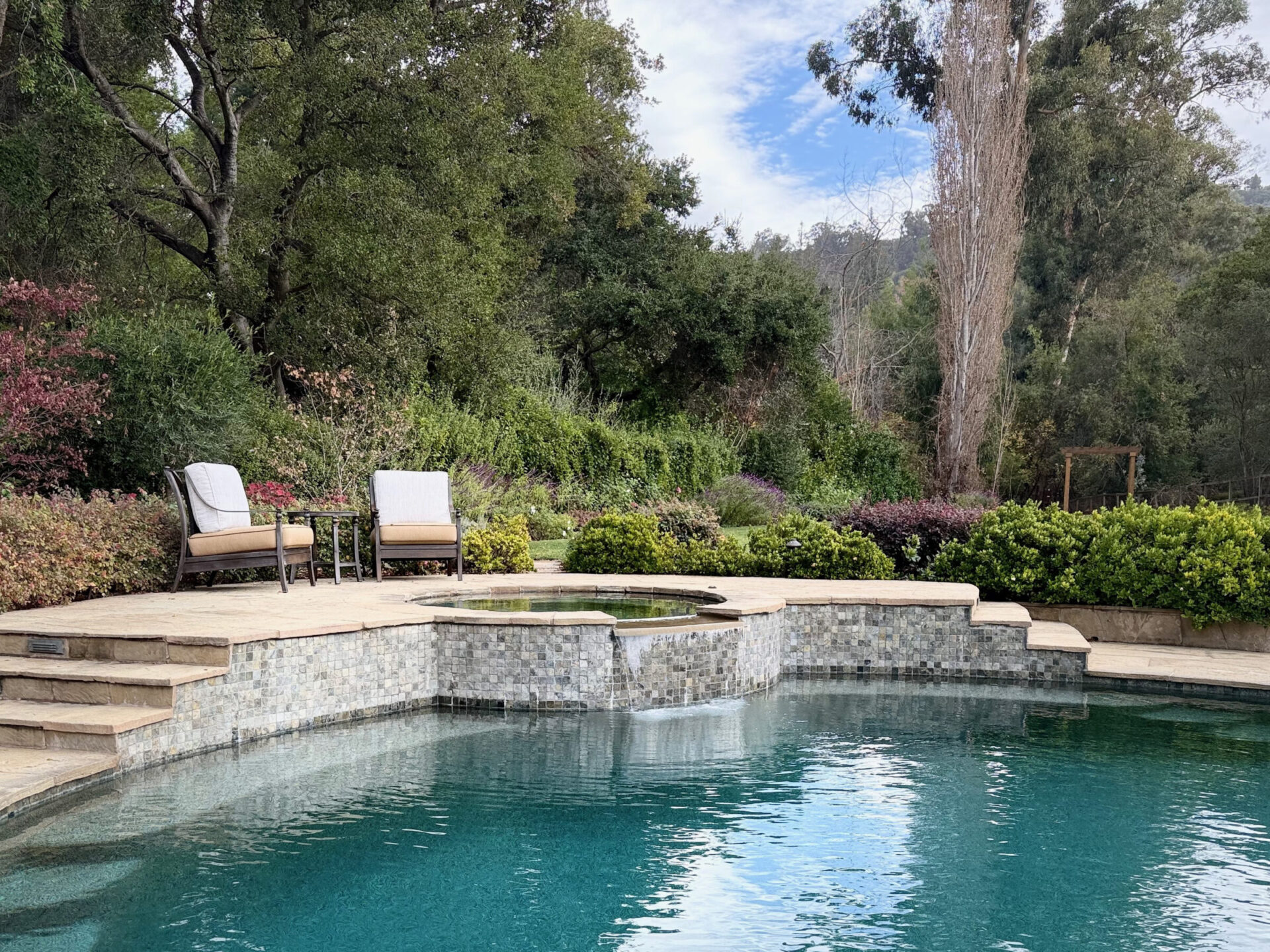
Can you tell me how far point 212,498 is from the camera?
7.57m

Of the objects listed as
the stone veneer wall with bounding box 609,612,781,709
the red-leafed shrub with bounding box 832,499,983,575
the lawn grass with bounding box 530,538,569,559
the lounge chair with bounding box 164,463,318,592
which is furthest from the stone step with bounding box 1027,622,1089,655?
the lounge chair with bounding box 164,463,318,592

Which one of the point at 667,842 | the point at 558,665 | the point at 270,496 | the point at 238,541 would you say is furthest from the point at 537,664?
the point at 270,496

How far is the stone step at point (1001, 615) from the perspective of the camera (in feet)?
A: 23.6

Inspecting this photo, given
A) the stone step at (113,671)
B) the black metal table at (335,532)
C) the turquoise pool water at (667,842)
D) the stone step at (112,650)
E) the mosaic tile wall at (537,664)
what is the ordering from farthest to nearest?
1. the black metal table at (335,532)
2. the mosaic tile wall at (537,664)
3. the stone step at (112,650)
4. the stone step at (113,671)
5. the turquoise pool water at (667,842)

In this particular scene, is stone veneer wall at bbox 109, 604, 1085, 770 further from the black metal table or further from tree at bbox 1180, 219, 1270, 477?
tree at bbox 1180, 219, 1270, 477

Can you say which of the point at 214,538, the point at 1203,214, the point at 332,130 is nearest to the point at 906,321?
the point at 1203,214

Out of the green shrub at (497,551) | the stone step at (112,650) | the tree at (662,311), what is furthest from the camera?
the tree at (662,311)

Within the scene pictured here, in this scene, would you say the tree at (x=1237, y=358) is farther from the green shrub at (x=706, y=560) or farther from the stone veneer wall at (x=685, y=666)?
the stone veneer wall at (x=685, y=666)

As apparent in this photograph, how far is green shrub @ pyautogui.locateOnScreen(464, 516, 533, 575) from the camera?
930cm

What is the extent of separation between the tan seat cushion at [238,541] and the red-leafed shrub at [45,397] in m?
3.39

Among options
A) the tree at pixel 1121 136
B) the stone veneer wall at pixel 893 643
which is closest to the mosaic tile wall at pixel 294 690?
the stone veneer wall at pixel 893 643

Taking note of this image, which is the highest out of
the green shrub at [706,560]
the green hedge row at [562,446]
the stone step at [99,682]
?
the green hedge row at [562,446]

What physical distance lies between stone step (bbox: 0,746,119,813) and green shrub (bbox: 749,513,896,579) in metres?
5.66

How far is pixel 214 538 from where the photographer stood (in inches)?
292
